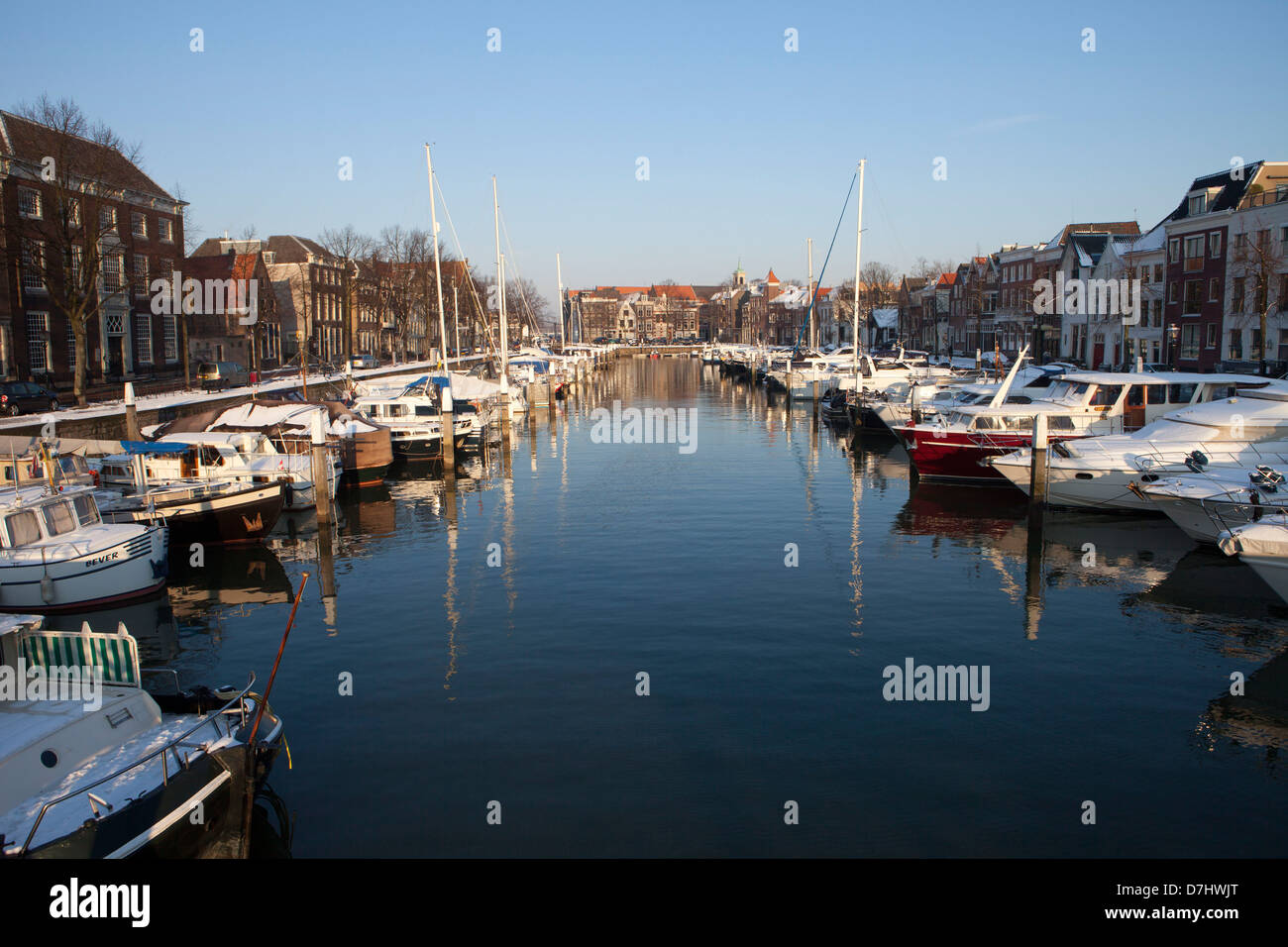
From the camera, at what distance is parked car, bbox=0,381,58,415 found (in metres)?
40.8

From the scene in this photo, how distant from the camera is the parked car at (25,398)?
134ft

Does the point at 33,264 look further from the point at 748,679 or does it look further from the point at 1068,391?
the point at 1068,391

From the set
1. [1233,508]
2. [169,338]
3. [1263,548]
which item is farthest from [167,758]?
[169,338]

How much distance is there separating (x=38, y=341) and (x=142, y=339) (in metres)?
10.5

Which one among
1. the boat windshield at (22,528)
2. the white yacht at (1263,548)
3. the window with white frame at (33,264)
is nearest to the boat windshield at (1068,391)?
the white yacht at (1263,548)

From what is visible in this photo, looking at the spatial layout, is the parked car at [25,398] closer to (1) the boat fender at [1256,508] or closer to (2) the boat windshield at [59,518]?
(2) the boat windshield at [59,518]

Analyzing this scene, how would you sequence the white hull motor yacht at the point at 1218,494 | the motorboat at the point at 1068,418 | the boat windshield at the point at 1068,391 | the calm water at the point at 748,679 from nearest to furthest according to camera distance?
the calm water at the point at 748,679 → the white hull motor yacht at the point at 1218,494 → the motorboat at the point at 1068,418 → the boat windshield at the point at 1068,391

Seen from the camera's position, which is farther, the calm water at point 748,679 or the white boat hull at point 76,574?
the white boat hull at point 76,574

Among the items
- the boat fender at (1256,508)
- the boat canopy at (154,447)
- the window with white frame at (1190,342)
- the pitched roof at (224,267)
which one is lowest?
the boat fender at (1256,508)

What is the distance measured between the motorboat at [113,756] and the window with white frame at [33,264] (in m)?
40.3

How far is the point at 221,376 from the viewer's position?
60.1 m

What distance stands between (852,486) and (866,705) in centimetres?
2271

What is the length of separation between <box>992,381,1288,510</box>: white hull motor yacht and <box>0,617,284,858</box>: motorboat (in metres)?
23.9
